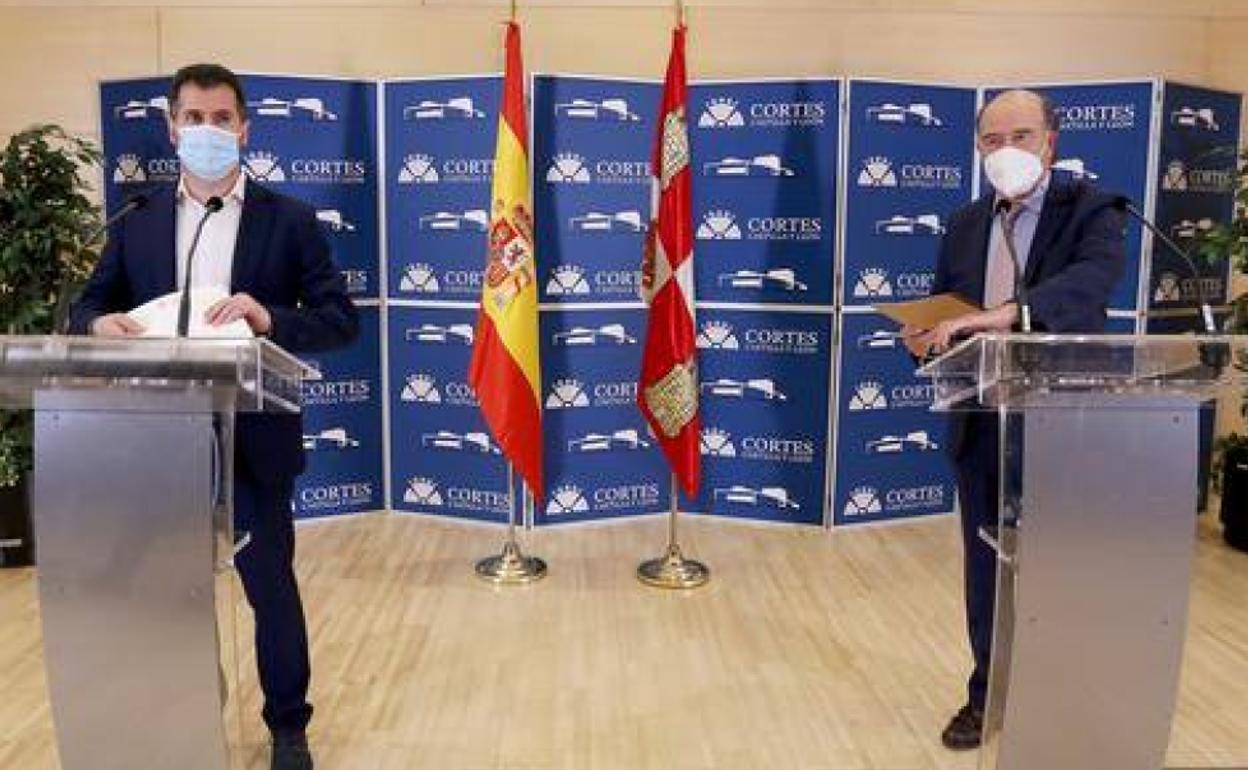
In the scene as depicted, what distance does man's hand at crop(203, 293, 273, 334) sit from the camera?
2.16 meters

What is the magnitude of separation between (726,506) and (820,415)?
63 centimetres

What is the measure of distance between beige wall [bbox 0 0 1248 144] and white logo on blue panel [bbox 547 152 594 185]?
761 mm

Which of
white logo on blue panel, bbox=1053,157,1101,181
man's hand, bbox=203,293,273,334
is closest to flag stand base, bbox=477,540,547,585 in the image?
man's hand, bbox=203,293,273,334

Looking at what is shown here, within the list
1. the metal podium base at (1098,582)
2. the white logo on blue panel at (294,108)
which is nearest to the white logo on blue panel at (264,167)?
the white logo on blue panel at (294,108)

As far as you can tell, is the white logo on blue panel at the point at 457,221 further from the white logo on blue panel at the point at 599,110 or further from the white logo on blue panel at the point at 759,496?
the white logo on blue panel at the point at 759,496

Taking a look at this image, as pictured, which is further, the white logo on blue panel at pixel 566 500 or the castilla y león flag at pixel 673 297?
the white logo on blue panel at pixel 566 500

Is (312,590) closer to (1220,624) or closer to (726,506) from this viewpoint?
(726,506)

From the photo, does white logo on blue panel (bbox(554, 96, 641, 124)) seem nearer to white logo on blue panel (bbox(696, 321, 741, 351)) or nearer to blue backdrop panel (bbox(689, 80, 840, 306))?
blue backdrop panel (bbox(689, 80, 840, 306))

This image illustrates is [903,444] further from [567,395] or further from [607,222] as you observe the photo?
[607,222]

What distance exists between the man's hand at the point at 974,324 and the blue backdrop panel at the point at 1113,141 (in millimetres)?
2843

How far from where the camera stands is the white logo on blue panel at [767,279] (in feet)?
16.3

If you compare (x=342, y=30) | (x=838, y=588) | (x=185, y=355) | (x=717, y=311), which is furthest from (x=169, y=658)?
(x=342, y=30)

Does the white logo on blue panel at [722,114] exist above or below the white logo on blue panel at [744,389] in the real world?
above

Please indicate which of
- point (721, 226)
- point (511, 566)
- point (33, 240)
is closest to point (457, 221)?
point (721, 226)
